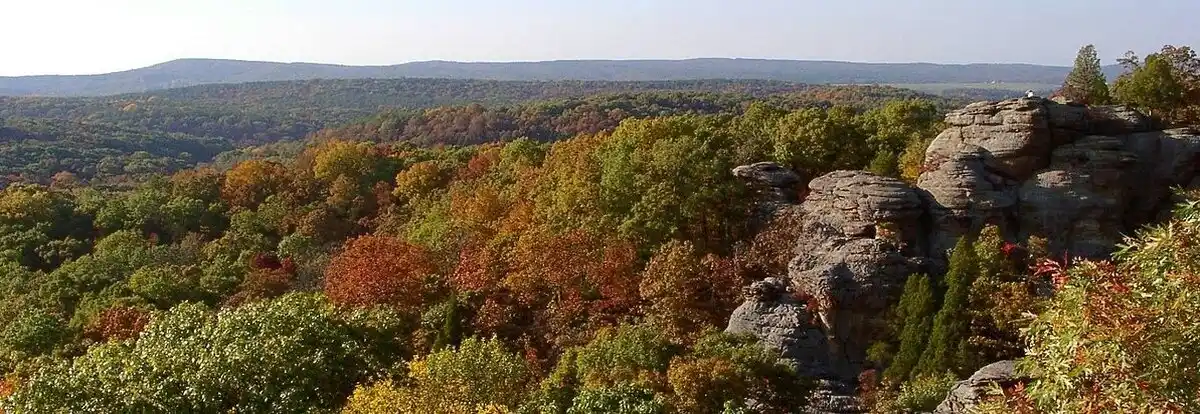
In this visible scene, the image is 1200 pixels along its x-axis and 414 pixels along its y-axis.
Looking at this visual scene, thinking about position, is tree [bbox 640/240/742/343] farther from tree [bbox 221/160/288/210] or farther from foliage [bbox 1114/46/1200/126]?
tree [bbox 221/160/288/210]

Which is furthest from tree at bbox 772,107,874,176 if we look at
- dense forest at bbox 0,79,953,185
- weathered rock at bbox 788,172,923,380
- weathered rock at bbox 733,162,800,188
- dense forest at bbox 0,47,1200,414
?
dense forest at bbox 0,79,953,185

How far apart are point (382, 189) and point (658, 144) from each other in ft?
67.8

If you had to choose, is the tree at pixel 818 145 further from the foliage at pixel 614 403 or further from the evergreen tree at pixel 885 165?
the foliage at pixel 614 403

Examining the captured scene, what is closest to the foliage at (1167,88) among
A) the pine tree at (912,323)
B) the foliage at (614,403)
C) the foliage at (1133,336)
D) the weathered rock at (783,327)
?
the pine tree at (912,323)

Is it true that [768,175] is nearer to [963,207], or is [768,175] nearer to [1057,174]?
[963,207]

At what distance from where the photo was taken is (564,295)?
23.7 m

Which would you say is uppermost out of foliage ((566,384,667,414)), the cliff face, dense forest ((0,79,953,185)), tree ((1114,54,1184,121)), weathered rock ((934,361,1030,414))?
tree ((1114,54,1184,121))

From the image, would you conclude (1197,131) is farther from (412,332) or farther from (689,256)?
(412,332)

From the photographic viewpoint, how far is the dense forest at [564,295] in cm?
866

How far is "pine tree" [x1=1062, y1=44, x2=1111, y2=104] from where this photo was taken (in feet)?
86.6

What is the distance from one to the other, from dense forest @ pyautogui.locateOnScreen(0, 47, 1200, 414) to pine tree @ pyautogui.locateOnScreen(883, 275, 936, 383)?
0.06m

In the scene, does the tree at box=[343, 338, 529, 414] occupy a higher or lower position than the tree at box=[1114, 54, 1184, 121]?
lower

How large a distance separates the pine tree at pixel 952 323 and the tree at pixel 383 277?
510 inches

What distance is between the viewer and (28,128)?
119m
